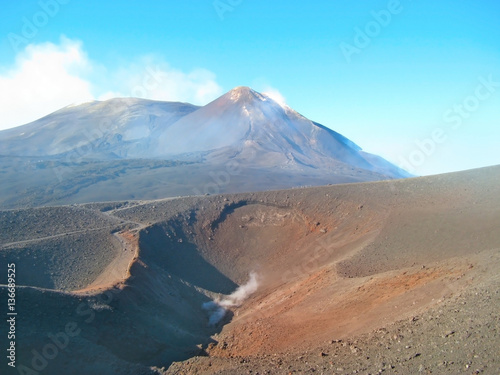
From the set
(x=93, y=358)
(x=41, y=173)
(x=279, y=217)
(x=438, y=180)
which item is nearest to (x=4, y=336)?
(x=93, y=358)

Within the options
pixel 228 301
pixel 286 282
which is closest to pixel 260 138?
pixel 286 282

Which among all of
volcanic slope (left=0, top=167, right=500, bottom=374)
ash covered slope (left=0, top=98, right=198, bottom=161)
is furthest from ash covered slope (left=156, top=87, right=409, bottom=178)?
volcanic slope (left=0, top=167, right=500, bottom=374)

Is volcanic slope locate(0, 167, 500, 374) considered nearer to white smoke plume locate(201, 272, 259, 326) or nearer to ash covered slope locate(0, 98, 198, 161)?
white smoke plume locate(201, 272, 259, 326)

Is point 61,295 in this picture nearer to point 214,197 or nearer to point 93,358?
point 93,358

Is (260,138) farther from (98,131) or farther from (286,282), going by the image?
(286,282)

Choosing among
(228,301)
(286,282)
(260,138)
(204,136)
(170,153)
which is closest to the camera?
(228,301)

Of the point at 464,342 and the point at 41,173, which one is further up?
the point at 41,173
